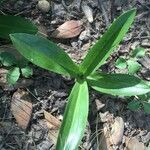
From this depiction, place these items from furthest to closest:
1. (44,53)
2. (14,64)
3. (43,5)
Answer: (43,5), (14,64), (44,53)

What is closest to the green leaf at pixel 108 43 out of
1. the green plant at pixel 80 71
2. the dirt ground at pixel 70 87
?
the green plant at pixel 80 71

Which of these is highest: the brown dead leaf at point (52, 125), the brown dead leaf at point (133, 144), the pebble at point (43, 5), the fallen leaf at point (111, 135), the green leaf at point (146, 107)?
the pebble at point (43, 5)

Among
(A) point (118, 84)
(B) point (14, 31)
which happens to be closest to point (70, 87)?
(A) point (118, 84)

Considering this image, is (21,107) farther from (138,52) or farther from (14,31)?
(138,52)

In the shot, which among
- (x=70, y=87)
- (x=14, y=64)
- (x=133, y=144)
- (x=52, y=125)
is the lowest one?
(x=133, y=144)

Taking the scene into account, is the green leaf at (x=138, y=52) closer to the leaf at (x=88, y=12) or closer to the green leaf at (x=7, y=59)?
the leaf at (x=88, y=12)

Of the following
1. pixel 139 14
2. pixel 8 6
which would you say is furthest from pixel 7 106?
pixel 139 14
